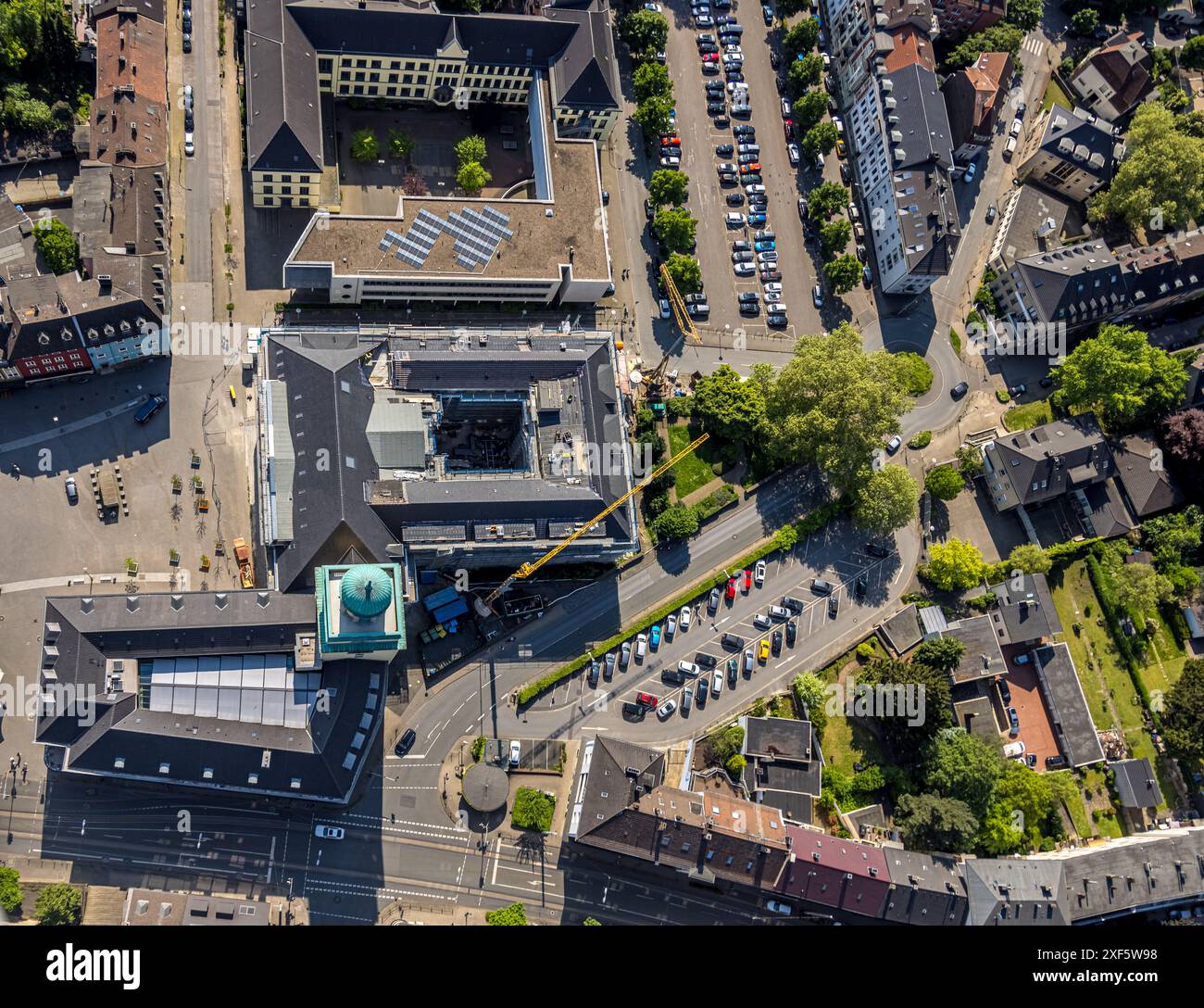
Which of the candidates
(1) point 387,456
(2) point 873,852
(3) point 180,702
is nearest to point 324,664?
(3) point 180,702

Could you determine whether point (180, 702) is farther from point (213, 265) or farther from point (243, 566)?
point (213, 265)

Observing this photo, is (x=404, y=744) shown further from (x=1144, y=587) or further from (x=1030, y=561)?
(x=1144, y=587)

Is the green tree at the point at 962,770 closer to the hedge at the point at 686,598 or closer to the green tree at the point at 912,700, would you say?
the green tree at the point at 912,700

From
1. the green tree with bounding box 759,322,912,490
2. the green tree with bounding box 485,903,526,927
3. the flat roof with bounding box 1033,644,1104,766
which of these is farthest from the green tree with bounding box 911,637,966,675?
the green tree with bounding box 485,903,526,927

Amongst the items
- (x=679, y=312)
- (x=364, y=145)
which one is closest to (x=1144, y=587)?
(x=679, y=312)

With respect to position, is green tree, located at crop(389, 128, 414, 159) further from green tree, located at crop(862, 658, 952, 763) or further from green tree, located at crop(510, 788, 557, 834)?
green tree, located at crop(862, 658, 952, 763)
